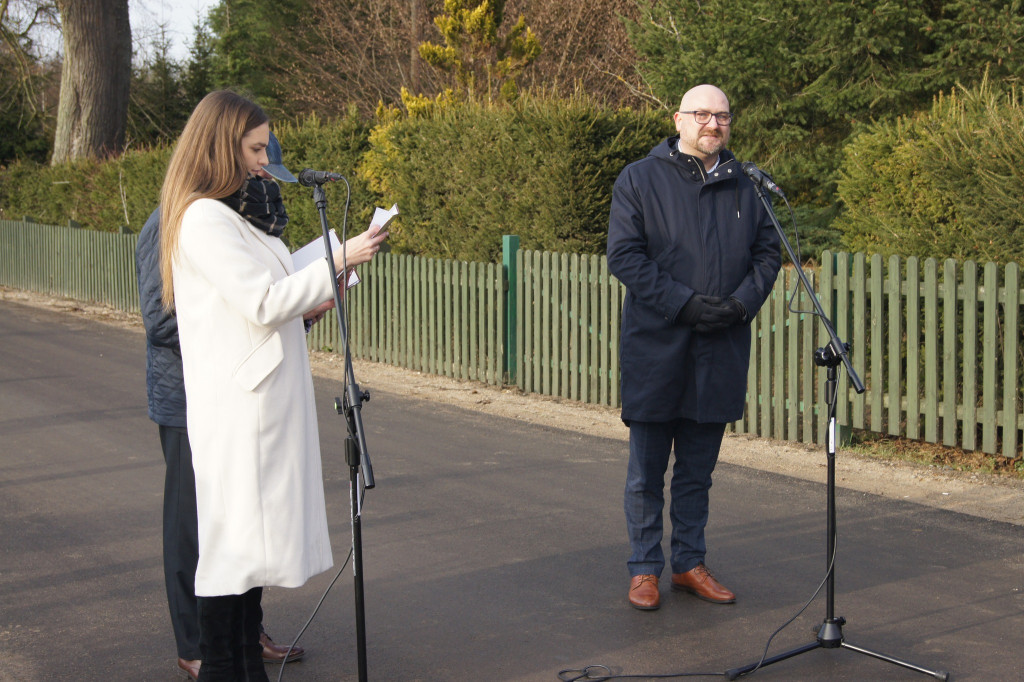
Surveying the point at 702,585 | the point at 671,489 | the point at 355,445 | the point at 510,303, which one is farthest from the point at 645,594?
the point at 510,303

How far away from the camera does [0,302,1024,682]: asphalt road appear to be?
4.52m

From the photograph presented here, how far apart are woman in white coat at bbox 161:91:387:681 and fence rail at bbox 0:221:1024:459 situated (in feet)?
10.4

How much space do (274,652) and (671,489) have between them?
6.09 feet

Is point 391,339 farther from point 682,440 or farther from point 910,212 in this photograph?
point 682,440

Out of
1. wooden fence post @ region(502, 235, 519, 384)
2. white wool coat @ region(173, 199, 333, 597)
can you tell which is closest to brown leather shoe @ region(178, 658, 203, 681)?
white wool coat @ region(173, 199, 333, 597)

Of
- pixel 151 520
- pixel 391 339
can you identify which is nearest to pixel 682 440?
pixel 151 520

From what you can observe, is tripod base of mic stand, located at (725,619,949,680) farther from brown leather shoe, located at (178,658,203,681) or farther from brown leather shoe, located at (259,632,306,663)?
brown leather shoe, located at (178,658,203,681)

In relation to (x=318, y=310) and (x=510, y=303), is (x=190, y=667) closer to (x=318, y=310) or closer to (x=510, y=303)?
(x=318, y=310)

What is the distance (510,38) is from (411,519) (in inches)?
540

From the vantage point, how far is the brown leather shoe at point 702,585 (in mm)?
5074

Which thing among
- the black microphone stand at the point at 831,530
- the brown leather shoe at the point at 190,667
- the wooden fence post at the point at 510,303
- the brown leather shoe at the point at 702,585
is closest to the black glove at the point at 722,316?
the black microphone stand at the point at 831,530

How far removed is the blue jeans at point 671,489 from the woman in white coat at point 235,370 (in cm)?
182

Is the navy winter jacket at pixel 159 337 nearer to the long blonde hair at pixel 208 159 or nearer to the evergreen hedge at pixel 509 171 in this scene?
the long blonde hair at pixel 208 159

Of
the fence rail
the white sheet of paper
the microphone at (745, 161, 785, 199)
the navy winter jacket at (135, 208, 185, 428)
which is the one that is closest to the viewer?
the white sheet of paper
